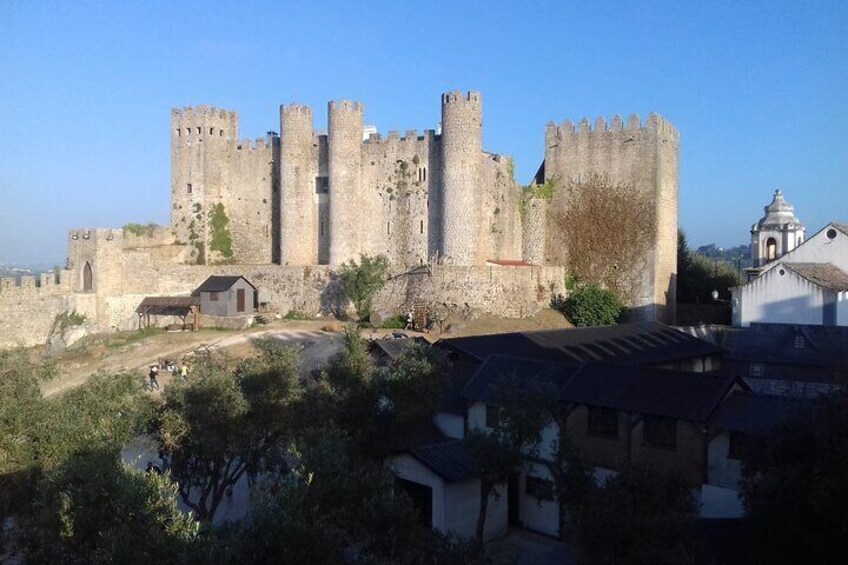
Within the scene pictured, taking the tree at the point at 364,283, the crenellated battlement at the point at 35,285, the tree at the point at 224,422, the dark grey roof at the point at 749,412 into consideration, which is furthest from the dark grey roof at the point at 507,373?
the crenellated battlement at the point at 35,285

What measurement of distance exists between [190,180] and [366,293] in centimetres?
1354

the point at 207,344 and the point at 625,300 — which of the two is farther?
the point at 625,300

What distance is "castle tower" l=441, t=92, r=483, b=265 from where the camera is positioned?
117 ft

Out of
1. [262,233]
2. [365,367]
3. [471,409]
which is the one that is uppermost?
[262,233]

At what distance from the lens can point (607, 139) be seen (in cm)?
3750

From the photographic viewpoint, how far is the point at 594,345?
24.5 m

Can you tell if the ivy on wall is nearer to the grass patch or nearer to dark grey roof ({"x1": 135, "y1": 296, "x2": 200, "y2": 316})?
dark grey roof ({"x1": 135, "y1": 296, "x2": 200, "y2": 316})

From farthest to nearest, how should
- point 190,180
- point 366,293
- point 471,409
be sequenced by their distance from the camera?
point 190,180
point 366,293
point 471,409

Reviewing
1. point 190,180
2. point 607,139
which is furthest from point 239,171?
point 607,139

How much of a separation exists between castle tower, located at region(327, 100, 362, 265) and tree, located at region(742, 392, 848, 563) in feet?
94.0

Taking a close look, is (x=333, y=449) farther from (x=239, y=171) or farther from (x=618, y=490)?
(x=239, y=171)

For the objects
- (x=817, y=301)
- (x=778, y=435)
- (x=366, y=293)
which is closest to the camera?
(x=778, y=435)

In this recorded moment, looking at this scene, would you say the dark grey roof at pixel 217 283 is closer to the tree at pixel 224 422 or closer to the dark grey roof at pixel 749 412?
the tree at pixel 224 422

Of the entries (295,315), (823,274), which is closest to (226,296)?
(295,315)
